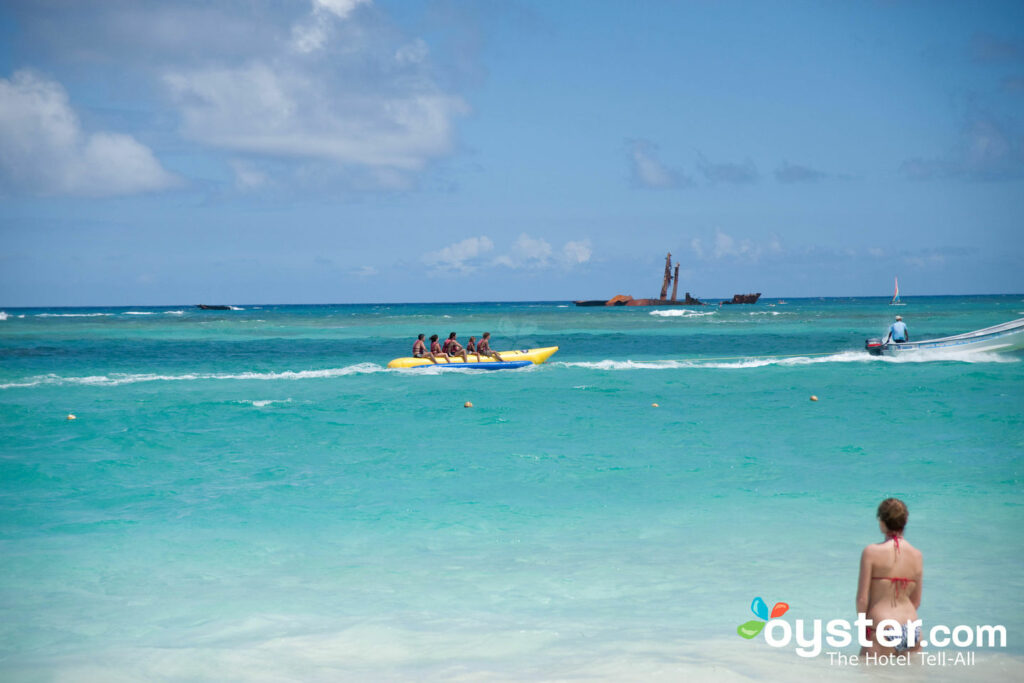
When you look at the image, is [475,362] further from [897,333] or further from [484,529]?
[484,529]

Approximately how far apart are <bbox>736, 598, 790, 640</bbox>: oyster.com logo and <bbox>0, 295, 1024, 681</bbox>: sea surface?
8 centimetres

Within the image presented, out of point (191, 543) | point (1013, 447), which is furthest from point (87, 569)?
point (1013, 447)

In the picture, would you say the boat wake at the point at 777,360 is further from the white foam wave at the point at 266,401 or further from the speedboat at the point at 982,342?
the white foam wave at the point at 266,401

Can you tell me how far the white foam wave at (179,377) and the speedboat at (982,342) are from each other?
18493 mm

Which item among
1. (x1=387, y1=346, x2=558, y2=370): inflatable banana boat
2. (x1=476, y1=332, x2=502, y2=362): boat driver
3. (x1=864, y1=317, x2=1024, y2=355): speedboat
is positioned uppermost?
(x1=864, y1=317, x2=1024, y2=355): speedboat

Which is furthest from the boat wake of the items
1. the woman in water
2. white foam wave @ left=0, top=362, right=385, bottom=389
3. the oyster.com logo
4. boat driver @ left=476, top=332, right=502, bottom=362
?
the woman in water

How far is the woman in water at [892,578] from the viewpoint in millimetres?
4164

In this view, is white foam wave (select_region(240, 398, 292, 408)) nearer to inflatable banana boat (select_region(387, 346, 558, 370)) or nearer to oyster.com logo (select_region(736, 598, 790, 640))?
inflatable banana boat (select_region(387, 346, 558, 370))

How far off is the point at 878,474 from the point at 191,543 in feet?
29.8

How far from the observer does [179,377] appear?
27141mm

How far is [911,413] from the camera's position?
55.1ft

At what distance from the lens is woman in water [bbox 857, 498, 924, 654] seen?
13.7ft

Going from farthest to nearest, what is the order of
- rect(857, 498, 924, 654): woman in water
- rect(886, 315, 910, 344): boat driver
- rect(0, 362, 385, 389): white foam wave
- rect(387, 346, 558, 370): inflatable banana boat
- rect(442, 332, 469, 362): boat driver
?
rect(886, 315, 910, 344): boat driver → rect(442, 332, 469, 362): boat driver → rect(387, 346, 558, 370): inflatable banana boat → rect(0, 362, 385, 389): white foam wave → rect(857, 498, 924, 654): woman in water

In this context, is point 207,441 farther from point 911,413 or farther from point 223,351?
point 223,351
